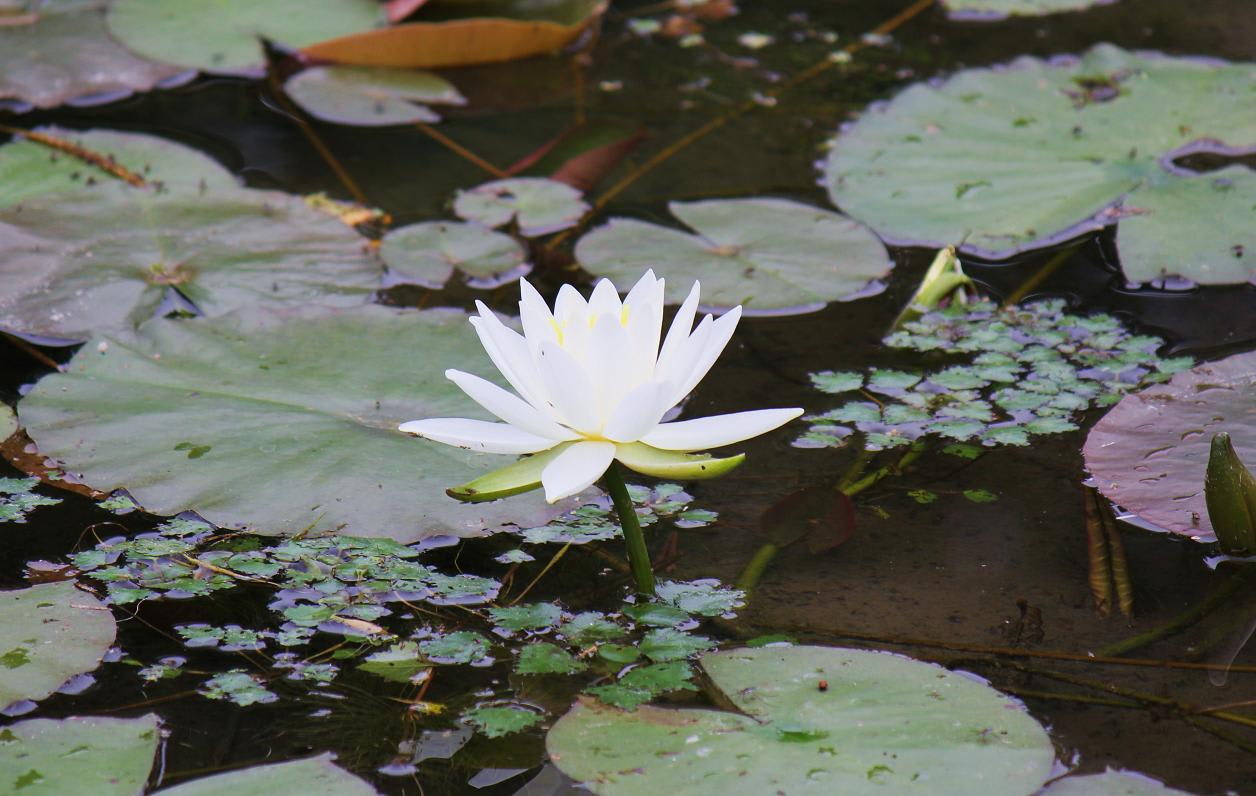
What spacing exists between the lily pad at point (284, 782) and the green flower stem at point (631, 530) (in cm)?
54

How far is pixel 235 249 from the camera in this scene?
3004 mm

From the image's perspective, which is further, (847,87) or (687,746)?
(847,87)

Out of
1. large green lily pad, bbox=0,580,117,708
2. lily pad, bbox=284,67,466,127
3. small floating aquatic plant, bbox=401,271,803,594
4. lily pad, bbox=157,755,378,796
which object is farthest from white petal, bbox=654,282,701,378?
lily pad, bbox=284,67,466,127

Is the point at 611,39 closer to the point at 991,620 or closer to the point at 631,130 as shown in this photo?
the point at 631,130

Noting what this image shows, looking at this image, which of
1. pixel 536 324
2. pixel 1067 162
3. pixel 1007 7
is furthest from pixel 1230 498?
pixel 1007 7

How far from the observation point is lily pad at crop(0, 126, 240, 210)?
3.26 m

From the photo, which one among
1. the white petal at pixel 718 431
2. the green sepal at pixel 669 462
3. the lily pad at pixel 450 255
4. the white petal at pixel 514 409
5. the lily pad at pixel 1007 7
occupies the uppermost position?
the white petal at pixel 514 409

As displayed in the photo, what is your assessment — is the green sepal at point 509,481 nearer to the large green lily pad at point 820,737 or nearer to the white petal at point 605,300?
the white petal at point 605,300

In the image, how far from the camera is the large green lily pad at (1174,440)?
209 centimetres

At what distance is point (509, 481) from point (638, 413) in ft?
0.74

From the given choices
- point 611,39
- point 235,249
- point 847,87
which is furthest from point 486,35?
point 235,249

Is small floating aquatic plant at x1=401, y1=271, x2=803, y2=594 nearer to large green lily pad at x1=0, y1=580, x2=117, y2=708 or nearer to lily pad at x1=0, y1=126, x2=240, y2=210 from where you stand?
large green lily pad at x1=0, y1=580, x2=117, y2=708

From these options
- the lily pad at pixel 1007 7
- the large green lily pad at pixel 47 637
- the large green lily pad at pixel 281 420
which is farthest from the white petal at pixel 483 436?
the lily pad at pixel 1007 7

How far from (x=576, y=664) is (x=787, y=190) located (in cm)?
207
